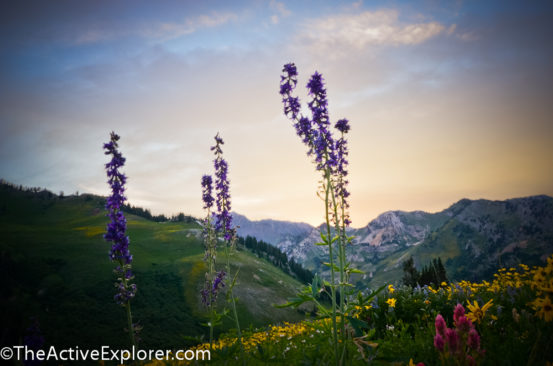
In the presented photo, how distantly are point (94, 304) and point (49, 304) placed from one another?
28.7 feet

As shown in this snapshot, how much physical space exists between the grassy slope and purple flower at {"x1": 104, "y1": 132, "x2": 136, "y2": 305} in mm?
29421

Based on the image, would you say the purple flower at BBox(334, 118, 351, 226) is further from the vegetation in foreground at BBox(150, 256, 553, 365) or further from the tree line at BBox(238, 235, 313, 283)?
the tree line at BBox(238, 235, 313, 283)

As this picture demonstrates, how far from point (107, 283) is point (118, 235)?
3186 inches

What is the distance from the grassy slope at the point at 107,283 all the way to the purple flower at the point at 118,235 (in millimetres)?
29421

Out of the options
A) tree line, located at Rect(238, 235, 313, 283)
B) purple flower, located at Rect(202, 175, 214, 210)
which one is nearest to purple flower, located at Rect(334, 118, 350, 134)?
purple flower, located at Rect(202, 175, 214, 210)

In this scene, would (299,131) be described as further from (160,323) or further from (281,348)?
(160,323)

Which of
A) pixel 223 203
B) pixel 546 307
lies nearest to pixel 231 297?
pixel 223 203

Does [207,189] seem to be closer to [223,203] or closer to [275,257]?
[223,203]

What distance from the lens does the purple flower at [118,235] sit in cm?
610

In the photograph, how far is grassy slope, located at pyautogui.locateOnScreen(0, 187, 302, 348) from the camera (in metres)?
55.8

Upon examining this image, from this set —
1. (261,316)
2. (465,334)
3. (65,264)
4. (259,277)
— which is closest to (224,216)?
(465,334)

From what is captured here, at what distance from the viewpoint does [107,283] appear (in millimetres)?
70125

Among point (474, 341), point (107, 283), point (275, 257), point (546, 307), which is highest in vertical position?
point (546, 307)

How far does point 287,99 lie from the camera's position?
6.30 m
